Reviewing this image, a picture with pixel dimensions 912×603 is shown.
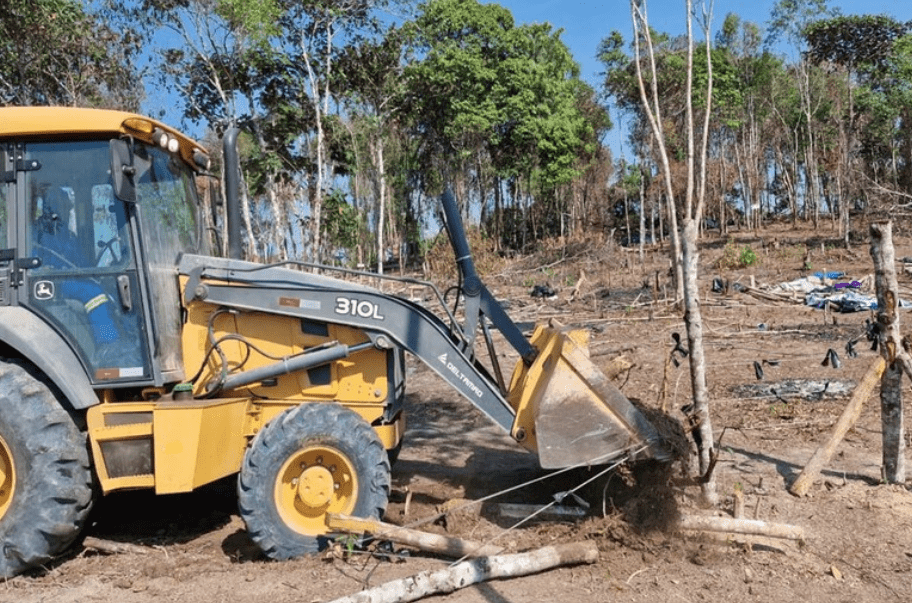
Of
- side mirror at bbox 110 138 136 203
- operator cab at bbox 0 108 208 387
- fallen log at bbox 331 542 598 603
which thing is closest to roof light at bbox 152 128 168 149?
operator cab at bbox 0 108 208 387

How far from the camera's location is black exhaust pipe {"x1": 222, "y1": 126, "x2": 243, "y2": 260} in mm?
5555

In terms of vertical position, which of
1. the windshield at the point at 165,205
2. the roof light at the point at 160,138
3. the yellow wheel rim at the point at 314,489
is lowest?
the yellow wheel rim at the point at 314,489

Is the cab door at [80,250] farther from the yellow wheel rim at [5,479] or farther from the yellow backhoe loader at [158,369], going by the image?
the yellow wheel rim at [5,479]

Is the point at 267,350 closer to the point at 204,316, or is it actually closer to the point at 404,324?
the point at 204,316

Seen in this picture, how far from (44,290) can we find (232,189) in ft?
4.80

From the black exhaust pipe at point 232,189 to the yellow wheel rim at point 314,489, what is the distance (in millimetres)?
1750

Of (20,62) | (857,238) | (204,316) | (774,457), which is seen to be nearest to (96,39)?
(20,62)

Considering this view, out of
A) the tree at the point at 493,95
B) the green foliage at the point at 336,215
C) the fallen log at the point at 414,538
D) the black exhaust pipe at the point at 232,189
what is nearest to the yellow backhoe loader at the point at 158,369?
the fallen log at the point at 414,538

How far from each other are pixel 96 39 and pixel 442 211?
62.1ft

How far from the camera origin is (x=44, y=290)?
4922 millimetres

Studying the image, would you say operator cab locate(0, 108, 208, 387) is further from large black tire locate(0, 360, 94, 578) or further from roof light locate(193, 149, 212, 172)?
roof light locate(193, 149, 212, 172)

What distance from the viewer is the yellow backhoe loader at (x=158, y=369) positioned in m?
4.74

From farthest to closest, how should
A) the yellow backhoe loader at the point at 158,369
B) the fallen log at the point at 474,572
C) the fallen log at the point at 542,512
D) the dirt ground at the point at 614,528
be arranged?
1. the fallen log at the point at 542,512
2. the yellow backhoe loader at the point at 158,369
3. the dirt ground at the point at 614,528
4. the fallen log at the point at 474,572

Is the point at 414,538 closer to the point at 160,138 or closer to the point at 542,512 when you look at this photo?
the point at 542,512
